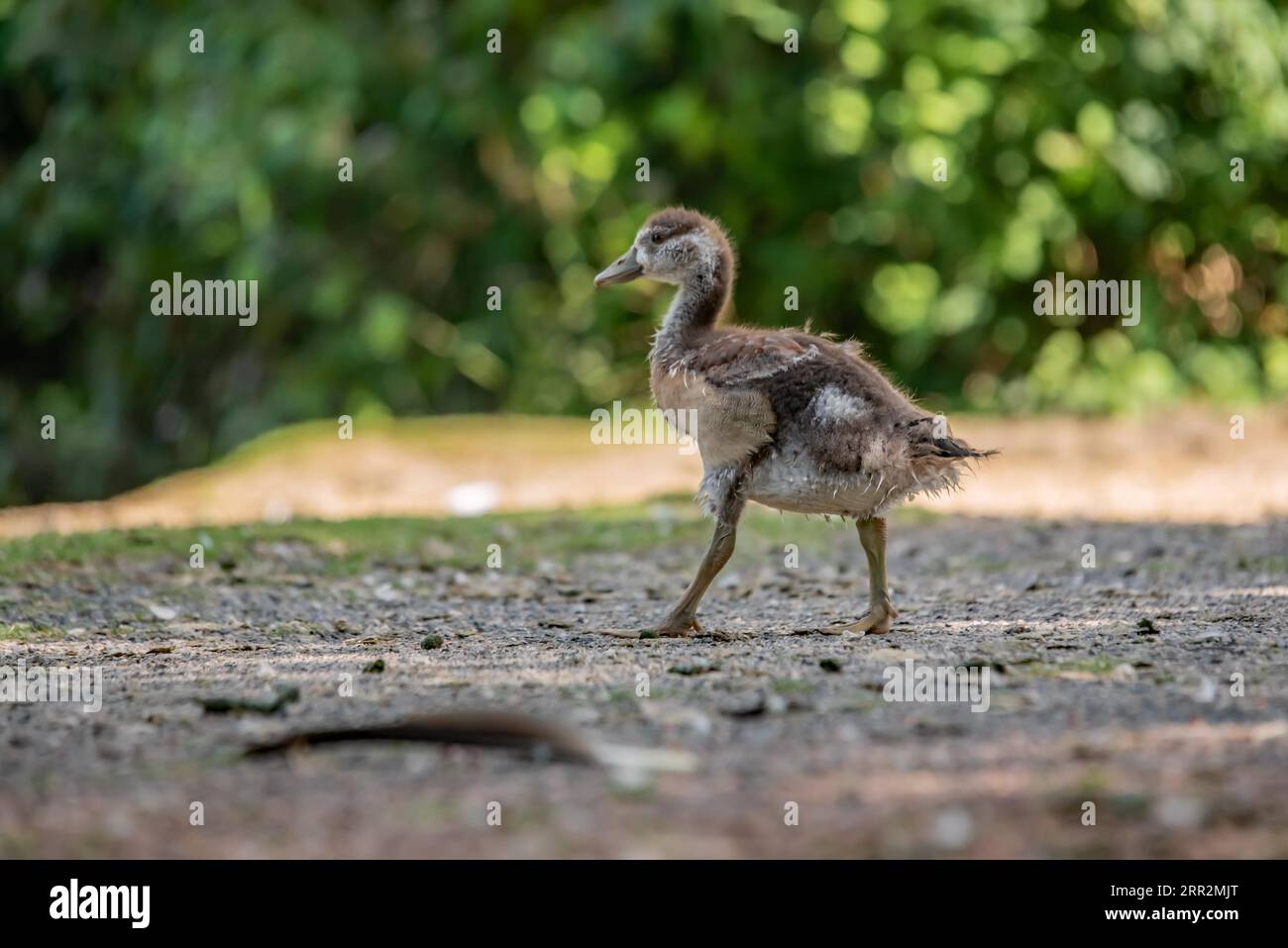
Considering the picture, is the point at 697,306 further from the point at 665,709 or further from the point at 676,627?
the point at 665,709

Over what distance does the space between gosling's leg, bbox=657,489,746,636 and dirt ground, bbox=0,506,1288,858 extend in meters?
0.18

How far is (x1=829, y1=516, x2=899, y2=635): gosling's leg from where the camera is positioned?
7.16 metres

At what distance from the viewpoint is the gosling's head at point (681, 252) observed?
7773mm

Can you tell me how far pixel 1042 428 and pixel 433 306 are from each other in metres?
6.46

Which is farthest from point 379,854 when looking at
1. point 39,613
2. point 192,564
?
point 192,564

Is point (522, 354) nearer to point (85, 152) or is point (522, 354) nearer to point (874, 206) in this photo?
point (874, 206)

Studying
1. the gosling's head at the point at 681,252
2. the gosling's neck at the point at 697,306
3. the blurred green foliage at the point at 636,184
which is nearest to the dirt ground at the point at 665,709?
the gosling's neck at the point at 697,306

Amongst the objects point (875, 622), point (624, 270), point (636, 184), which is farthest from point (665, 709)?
point (636, 184)

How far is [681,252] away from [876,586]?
1.78 meters

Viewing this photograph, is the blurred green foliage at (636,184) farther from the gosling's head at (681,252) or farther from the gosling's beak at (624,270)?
the gosling's head at (681,252)

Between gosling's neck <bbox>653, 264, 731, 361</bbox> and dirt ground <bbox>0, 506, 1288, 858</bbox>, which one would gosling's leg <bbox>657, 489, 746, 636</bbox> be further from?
gosling's neck <bbox>653, 264, 731, 361</bbox>

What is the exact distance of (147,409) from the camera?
1952cm

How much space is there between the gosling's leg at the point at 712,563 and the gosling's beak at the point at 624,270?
1.51 meters

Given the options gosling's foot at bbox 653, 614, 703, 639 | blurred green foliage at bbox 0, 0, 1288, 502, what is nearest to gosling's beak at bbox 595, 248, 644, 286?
gosling's foot at bbox 653, 614, 703, 639
